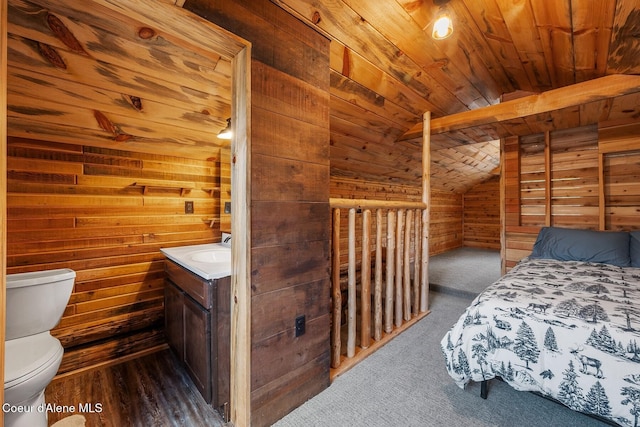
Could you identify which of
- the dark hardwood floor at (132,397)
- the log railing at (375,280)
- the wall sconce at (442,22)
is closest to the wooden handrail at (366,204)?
the log railing at (375,280)

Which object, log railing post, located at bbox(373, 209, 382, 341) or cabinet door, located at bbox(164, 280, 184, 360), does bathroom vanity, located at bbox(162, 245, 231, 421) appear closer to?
cabinet door, located at bbox(164, 280, 184, 360)

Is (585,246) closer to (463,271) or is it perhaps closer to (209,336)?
(463,271)

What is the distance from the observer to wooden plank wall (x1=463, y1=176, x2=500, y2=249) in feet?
21.7

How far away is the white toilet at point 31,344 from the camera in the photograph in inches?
44.4

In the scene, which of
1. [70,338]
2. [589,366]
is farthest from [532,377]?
[70,338]

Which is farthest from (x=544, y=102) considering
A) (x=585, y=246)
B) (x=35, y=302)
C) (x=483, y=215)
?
(x=483, y=215)

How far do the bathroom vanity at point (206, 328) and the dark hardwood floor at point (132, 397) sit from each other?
120mm

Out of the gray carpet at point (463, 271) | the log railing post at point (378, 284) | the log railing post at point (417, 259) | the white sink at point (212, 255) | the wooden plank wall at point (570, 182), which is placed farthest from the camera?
the gray carpet at point (463, 271)

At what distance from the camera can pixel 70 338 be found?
6.06 feet

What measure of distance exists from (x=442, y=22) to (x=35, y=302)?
9.18 feet

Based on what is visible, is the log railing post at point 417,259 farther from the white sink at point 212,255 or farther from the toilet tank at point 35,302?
the toilet tank at point 35,302

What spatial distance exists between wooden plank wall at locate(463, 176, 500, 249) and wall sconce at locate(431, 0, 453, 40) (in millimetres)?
6195

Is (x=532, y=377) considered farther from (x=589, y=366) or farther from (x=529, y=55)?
(x=529, y=55)

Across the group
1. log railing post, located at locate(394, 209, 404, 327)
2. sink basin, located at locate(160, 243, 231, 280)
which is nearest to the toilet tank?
sink basin, located at locate(160, 243, 231, 280)
